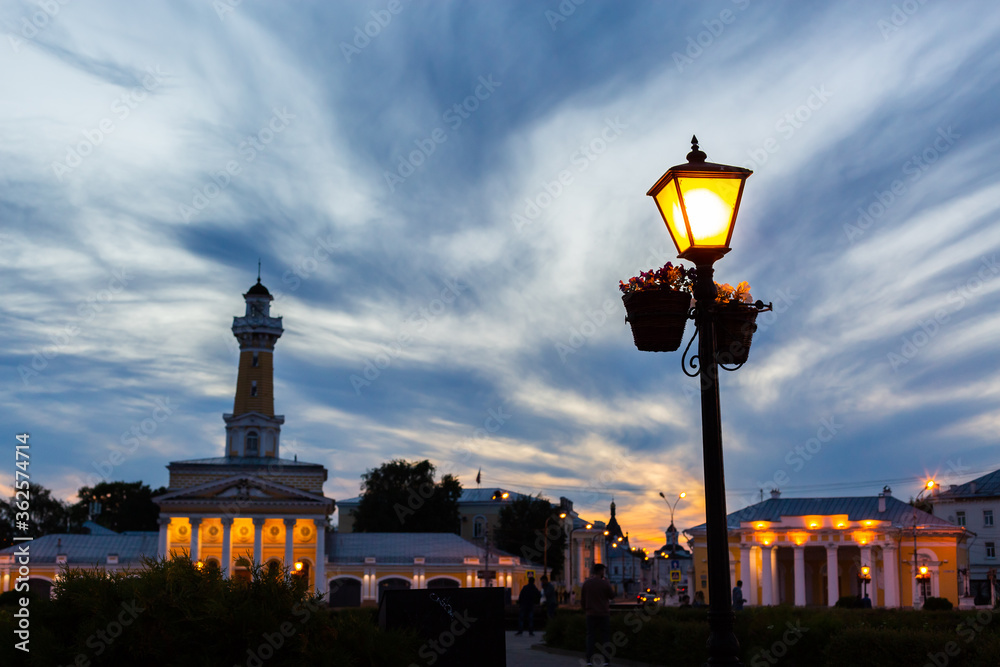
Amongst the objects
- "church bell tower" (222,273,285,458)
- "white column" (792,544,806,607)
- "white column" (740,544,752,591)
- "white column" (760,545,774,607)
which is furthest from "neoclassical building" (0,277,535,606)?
"white column" (792,544,806,607)

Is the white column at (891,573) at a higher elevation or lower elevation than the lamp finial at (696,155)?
lower

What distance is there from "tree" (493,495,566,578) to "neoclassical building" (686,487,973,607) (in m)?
20.7

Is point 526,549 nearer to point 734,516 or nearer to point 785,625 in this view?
point 734,516

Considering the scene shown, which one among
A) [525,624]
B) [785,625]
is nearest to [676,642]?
[785,625]

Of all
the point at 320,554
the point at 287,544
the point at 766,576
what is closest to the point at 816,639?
the point at 766,576

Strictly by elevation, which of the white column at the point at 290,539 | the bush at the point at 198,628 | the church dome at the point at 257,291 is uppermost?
the church dome at the point at 257,291

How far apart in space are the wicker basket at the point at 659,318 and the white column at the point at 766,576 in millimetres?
58228

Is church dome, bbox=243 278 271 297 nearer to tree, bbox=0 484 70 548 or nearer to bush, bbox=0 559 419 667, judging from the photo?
tree, bbox=0 484 70 548

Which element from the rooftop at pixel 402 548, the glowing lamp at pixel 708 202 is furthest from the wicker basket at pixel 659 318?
the rooftop at pixel 402 548

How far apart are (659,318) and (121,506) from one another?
380ft

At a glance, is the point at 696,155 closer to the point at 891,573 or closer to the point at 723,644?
the point at 723,644

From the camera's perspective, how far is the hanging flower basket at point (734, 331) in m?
6.76

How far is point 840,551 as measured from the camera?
63.6 metres

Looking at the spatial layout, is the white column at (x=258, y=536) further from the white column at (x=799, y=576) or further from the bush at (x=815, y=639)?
the bush at (x=815, y=639)
